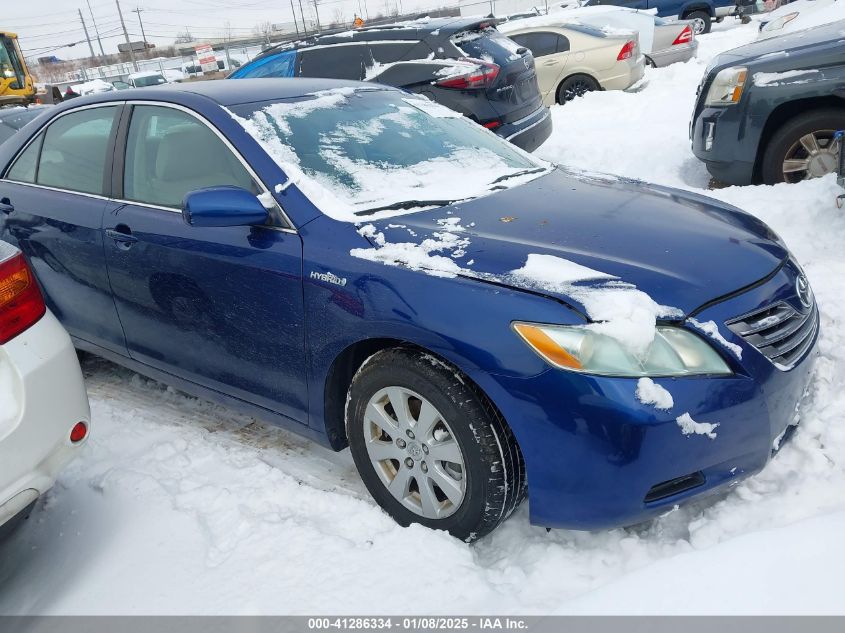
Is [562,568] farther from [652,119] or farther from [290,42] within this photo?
[652,119]

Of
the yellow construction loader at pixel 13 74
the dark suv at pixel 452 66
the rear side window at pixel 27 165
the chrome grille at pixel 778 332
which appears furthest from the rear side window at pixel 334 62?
the yellow construction loader at pixel 13 74

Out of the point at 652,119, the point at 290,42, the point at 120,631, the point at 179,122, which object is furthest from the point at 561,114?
the point at 120,631

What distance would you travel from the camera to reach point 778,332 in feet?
7.45

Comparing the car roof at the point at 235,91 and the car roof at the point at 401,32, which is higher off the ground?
the car roof at the point at 235,91

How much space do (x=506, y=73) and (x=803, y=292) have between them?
485 centimetres

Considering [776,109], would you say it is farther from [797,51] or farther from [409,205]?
[409,205]

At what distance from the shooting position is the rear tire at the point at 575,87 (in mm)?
10750

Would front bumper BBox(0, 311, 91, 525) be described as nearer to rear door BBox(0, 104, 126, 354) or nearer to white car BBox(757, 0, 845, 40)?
rear door BBox(0, 104, 126, 354)

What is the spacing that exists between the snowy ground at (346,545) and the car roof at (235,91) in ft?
5.15

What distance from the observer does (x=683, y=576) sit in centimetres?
189

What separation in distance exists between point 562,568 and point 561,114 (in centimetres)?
862

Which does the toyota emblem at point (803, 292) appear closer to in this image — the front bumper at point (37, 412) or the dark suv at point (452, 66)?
the front bumper at point (37, 412)

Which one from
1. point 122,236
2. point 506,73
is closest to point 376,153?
point 122,236

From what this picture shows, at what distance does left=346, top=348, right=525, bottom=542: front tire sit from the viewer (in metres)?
2.20
